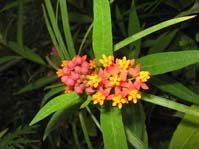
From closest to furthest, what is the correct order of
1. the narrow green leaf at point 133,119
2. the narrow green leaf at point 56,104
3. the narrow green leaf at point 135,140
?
the narrow green leaf at point 56,104
the narrow green leaf at point 135,140
the narrow green leaf at point 133,119

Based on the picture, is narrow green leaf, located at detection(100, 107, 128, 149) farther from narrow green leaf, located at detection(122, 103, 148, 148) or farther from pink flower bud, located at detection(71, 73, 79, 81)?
narrow green leaf, located at detection(122, 103, 148, 148)

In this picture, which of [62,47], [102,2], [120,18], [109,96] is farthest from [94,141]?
[102,2]

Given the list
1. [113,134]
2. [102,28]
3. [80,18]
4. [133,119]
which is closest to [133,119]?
[133,119]

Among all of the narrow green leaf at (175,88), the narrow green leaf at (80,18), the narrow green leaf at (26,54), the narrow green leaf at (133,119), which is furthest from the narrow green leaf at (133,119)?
the narrow green leaf at (80,18)

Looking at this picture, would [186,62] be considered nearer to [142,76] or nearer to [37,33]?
[142,76]

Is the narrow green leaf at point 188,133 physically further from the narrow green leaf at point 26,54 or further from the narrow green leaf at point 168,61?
the narrow green leaf at point 26,54

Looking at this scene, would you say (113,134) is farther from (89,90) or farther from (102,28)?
(102,28)
